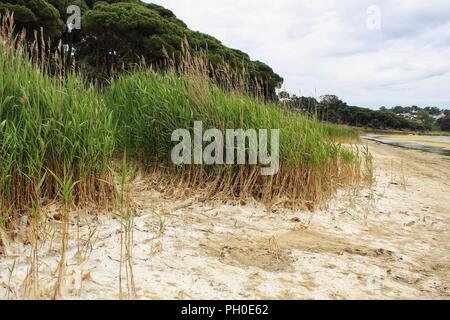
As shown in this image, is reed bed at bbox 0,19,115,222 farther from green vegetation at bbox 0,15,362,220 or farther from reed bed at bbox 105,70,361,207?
reed bed at bbox 105,70,361,207

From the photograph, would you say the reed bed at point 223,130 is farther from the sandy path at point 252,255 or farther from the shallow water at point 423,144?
the shallow water at point 423,144

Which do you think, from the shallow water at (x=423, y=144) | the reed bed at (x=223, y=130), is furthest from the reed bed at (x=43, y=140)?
the shallow water at (x=423, y=144)

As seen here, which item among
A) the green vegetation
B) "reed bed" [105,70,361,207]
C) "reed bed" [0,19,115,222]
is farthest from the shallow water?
"reed bed" [0,19,115,222]

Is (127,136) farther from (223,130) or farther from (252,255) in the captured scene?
(252,255)

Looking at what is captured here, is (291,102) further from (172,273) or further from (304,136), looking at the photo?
(172,273)

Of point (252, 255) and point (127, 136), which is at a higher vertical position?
point (127, 136)

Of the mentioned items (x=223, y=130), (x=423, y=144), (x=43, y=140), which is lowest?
(x=423, y=144)

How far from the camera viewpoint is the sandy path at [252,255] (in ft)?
7.62

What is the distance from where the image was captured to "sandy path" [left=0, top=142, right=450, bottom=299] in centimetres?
232

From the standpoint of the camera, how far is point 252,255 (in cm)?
298

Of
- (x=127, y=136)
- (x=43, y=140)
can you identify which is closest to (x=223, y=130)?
(x=127, y=136)

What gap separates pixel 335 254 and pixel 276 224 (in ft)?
2.89

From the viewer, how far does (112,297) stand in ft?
6.90
